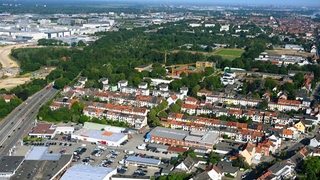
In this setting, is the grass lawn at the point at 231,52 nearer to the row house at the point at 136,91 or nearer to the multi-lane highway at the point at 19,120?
the row house at the point at 136,91

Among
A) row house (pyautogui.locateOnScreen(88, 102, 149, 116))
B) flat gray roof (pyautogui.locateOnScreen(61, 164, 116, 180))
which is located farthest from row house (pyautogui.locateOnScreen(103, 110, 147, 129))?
flat gray roof (pyautogui.locateOnScreen(61, 164, 116, 180))

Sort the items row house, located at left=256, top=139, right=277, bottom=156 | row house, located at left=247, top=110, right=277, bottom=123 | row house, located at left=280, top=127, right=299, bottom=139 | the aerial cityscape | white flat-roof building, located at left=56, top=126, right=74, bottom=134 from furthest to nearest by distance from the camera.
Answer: row house, located at left=247, top=110, right=277, bottom=123 → white flat-roof building, located at left=56, top=126, right=74, bottom=134 → row house, located at left=280, top=127, right=299, bottom=139 → row house, located at left=256, top=139, right=277, bottom=156 → the aerial cityscape

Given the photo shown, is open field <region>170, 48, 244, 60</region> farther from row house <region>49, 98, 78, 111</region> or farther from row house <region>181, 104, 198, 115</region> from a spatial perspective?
row house <region>49, 98, 78, 111</region>

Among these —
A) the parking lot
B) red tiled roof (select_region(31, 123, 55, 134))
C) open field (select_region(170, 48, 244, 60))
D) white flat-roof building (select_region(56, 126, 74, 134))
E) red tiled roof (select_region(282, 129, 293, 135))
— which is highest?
open field (select_region(170, 48, 244, 60))

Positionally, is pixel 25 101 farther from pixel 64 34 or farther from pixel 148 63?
pixel 64 34

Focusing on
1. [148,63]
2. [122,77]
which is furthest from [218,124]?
[148,63]

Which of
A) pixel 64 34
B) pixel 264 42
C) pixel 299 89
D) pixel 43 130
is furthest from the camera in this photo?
pixel 64 34
